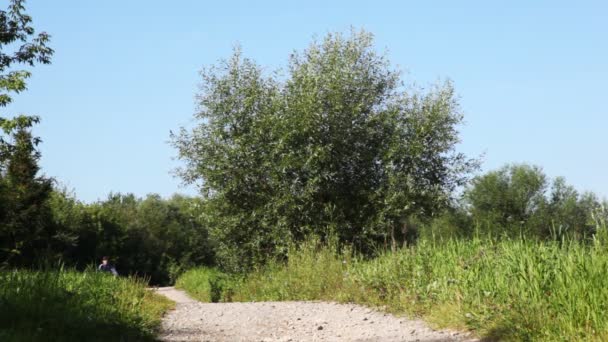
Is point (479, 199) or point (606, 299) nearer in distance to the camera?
point (606, 299)

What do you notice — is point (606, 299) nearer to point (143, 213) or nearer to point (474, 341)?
point (474, 341)

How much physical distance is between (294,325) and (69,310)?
360cm

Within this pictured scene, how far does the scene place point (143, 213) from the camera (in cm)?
6191

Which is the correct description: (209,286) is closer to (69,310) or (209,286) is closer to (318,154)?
(318,154)

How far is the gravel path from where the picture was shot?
8.83 meters

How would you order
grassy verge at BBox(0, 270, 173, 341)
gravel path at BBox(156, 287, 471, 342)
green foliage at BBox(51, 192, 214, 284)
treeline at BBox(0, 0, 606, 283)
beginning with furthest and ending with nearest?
1. green foliage at BBox(51, 192, 214, 284)
2. treeline at BBox(0, 0, 606, 283)
3. gravel path at BBox(156, 287, 471, 342)
4. grassy verge at BBox(0, 270, 173, 341)

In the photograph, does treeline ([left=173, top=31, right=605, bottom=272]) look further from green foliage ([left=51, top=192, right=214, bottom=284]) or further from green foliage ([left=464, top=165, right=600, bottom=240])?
green foliage ([left=464, top=165, right=600, bottom=240])

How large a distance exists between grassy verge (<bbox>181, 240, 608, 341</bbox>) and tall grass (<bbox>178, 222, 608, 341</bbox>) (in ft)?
0.03

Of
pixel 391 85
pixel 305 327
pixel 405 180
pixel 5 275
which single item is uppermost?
pixel 391 85

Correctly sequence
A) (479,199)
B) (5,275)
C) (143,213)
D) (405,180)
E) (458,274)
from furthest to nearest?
(143,213), (479,199), (405,180), (458,274), (5,275)

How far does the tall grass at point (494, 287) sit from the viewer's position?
6.96 meters

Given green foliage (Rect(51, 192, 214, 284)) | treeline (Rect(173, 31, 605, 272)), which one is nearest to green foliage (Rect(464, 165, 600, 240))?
green foliage (Rect(51, 192, 214, 284))

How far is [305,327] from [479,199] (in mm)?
42798

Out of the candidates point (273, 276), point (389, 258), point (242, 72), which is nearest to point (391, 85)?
point (242, 72)
